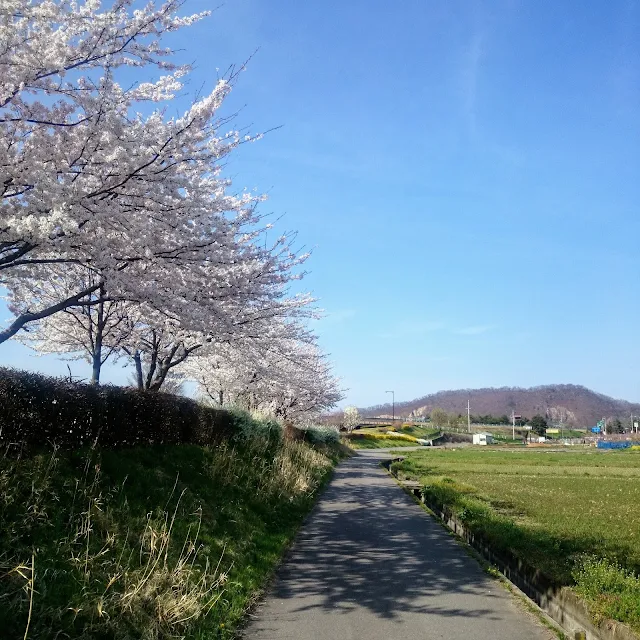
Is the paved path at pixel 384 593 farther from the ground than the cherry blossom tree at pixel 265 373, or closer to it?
closer to it

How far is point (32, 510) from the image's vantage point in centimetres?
542

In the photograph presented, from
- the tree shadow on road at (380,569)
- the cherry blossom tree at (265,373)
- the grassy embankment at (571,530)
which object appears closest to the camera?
the grassy embankment at (571,530)

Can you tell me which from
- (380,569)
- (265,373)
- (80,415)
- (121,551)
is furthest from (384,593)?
(265,373)

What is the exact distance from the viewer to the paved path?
17.3ft

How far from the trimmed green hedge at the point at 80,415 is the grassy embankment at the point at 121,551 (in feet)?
0.94

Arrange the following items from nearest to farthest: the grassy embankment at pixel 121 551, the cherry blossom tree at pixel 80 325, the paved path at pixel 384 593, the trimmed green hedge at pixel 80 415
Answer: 1. the grassy embankment at pixel 121 551
2. the paved path at pixel 384 593
3. the trimmed green hedge at pixel 80 415
4. the cherry blossom tree at pixel 80 325

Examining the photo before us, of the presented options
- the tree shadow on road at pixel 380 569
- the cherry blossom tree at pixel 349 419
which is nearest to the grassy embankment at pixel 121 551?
the tree shadow on road at pixel 380 569

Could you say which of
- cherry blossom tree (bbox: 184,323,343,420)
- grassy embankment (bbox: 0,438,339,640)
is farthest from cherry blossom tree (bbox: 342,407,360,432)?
grassy embankment (bbox: 0,438,339,640)

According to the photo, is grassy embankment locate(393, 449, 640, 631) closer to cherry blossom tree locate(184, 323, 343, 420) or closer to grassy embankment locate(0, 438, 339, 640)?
grassy embankment locate(0, 438, 339, 640)

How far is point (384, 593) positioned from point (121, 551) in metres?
2.85

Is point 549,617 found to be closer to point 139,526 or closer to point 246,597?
point 246,597

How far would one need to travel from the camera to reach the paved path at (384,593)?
17.3ft

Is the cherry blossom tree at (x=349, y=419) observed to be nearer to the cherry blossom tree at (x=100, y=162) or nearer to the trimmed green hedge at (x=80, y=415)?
the trimmed green hedge at (x=80, y=415)

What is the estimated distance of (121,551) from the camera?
18.6 ft
